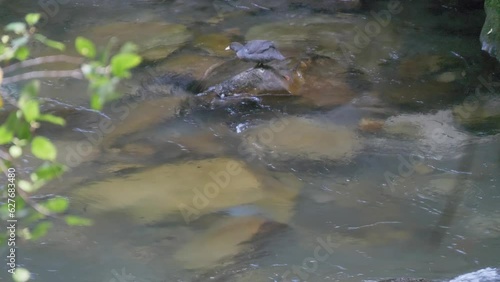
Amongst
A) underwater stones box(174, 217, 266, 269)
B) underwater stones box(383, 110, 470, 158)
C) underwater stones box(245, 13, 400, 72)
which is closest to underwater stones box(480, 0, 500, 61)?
underwater stones box(245, 13, 400, 72)

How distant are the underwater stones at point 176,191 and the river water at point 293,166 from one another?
13 millimetres

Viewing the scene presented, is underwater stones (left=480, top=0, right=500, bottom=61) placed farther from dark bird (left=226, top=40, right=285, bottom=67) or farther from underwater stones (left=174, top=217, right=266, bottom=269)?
underwater stones (left=174, top=217, right=266, bottom=269)

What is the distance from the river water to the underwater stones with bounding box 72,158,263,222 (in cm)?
1

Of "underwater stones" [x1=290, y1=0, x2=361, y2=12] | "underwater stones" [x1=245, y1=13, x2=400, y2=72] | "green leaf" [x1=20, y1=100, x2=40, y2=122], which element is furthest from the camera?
"underwater stones" [x1=290, y1=0, x2=361, y2=12]

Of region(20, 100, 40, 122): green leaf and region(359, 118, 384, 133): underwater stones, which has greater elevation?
region(20, 100, 40, 122): green leaf

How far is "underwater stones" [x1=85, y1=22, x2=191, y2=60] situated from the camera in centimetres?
732

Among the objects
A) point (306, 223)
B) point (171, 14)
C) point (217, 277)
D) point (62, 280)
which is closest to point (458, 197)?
point (306, 223)

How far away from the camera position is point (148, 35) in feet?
25.7

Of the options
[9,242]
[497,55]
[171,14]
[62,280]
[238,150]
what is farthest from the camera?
[171,14]

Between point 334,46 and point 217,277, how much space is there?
14.1 feet

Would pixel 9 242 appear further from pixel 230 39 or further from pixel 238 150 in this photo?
pixel 230 39

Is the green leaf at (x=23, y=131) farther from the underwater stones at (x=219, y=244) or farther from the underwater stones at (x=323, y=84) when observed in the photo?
the underwater stones at (x=323, y=84)

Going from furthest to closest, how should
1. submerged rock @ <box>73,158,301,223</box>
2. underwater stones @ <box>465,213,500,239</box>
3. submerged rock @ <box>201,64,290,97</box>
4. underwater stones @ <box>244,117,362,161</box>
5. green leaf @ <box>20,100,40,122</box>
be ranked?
submerged rock @ <box>201,64,290,97</box> → underwater stones @ <box>244,117,362,161</box> → submerged rock @ <box>73,158,301,223</box> → underwater stones @ <box>465,213,500,239</box> → green leaf @ <box>20,100,40,122</box>

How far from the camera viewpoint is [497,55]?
7.00 meters
